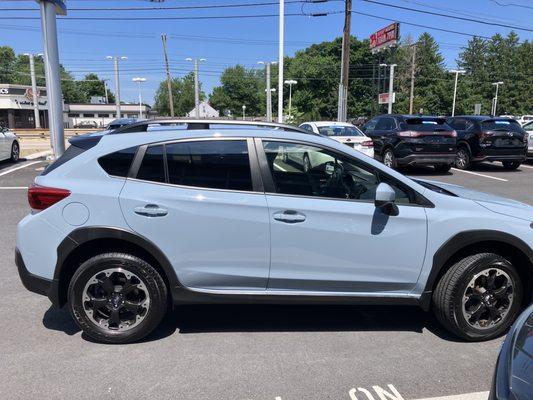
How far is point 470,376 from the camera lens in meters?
3.24

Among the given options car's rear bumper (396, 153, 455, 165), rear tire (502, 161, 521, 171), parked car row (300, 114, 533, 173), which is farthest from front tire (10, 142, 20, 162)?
rear tire (502, 161, 521, 171)

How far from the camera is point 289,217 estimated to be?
347cm

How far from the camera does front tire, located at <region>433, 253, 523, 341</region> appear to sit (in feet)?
11.7

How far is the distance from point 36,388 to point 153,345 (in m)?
0.86

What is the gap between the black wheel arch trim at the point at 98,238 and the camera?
342cm

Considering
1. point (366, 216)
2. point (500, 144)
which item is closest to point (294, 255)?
point (366, 216)

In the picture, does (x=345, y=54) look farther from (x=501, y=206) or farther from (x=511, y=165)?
(x=501, y=206)

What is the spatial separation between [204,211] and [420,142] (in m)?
11.1

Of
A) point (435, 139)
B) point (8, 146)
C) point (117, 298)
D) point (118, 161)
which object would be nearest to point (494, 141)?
A: point (435, 139)

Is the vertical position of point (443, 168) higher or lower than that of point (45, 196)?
lower

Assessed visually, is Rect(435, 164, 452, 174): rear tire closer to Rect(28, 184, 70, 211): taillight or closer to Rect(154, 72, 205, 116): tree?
Rect(28, 184, 70, 211): taillight

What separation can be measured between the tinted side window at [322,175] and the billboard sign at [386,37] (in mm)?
31381

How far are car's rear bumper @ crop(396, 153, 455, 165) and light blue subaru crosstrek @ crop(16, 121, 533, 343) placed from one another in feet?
32.6

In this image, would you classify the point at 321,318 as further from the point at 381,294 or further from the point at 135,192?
the point at 135,192
